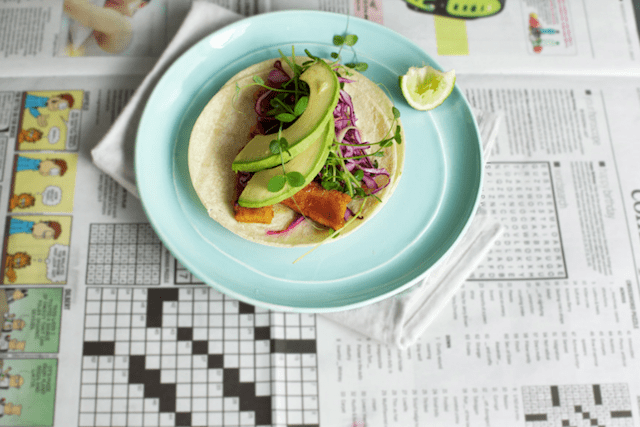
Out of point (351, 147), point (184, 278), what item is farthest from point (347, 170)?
point (184, 278)

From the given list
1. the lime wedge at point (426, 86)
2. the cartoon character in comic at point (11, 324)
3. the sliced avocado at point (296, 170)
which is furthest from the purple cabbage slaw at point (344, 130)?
the cartoon character in comic at point (11, 324)

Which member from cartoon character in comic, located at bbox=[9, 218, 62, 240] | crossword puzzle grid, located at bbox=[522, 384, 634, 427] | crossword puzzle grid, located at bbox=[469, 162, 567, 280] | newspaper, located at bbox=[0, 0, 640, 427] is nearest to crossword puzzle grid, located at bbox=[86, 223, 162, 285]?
newspaper, located at bbox=[0, 0, 640, 427]

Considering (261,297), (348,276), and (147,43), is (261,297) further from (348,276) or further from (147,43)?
(147,43)

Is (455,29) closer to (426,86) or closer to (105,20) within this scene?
(426,86)

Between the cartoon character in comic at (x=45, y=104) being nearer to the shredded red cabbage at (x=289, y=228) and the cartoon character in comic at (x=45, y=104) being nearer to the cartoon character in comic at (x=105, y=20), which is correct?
the cartoon character in comic at (x=105, y=20)

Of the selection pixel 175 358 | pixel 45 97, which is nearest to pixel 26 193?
pixel 45 97

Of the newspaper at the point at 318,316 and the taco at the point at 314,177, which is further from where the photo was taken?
the newspaper at the point at 318,316
